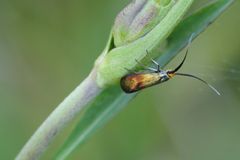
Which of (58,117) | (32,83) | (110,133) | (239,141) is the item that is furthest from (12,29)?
(58,117)

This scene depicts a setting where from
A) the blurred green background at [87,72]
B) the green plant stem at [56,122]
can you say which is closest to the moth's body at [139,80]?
the green plant stem at [56,122]

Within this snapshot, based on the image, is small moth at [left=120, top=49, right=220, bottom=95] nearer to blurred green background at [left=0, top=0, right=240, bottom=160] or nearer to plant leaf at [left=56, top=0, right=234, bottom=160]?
plant leaf at [left=56, top=0, right=234, bottom=160]

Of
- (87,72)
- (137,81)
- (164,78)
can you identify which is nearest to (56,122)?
(137,81)

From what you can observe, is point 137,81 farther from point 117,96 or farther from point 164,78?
point 117,96

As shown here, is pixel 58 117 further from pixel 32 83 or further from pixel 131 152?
pixel 32 83

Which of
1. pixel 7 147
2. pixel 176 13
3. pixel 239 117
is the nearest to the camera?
pixel 176 13

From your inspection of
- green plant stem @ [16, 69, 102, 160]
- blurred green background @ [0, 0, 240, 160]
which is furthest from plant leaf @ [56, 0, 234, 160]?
blurred green background @ [0, 0, 240, 160]
